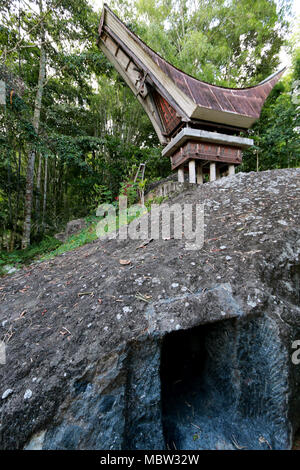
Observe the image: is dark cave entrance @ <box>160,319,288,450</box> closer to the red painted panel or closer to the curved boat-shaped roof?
the curved boat-shaped roof

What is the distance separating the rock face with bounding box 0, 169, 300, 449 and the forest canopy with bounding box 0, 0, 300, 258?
4.71 meters

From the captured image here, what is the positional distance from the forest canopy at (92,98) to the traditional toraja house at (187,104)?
5.06 feet

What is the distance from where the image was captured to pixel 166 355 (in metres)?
1.66

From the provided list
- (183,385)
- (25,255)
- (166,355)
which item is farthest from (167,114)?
(183,385)

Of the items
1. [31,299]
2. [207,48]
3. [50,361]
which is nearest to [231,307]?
[50,361]

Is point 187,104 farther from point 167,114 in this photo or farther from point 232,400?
point 232,400

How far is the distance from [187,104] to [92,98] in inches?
288

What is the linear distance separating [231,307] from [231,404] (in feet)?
2.42

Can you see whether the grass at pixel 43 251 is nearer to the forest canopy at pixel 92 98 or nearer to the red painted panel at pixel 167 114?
the forest canopy at pixel 92 98

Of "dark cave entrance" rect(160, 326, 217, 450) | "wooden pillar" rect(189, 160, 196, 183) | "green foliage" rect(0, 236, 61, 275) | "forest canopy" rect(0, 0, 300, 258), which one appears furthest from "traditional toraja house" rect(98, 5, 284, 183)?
"green foliage" rect(0, 236, 61, 275)

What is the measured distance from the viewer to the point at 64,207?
9.91m

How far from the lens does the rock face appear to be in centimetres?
107

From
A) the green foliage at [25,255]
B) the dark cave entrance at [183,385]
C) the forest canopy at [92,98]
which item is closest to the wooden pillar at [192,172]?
the forest canopy at [92,98]

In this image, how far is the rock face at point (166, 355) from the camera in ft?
3.51
